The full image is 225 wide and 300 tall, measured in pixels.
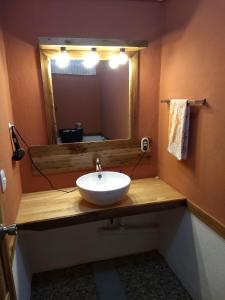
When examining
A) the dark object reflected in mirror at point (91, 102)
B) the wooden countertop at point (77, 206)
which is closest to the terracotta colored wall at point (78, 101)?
the dark object reflected in mirror at point (91, 102)

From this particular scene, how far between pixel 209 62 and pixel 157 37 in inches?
27.7

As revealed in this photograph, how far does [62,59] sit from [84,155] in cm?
82

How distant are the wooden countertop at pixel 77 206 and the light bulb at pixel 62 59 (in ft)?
3.53

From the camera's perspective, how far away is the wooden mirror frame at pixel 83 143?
5.66 feet

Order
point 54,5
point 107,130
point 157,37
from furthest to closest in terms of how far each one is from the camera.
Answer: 1. point 107,130
2. point 157,37
3. point 54,5

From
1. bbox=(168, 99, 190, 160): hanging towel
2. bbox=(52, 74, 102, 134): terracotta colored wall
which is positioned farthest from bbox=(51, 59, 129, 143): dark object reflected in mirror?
bbox=(168, 99, 190, 160): hanging towel

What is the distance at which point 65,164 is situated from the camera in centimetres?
193

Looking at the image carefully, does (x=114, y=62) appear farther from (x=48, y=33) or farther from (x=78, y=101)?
(x=48, y=33)

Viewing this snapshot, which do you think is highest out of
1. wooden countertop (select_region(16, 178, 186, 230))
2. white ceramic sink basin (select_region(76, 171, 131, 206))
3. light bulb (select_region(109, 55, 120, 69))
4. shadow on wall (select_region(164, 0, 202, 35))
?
shadow on wall (select_region(164, 0, 202, 35))

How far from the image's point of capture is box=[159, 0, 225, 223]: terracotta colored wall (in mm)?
1316

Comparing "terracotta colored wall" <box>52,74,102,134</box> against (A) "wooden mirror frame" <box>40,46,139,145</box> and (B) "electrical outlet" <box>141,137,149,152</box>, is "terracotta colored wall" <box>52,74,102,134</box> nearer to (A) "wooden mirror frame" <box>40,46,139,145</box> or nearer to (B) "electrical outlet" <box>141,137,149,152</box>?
(A) "wooden mirror frame" <box>40,46,139,145</box>

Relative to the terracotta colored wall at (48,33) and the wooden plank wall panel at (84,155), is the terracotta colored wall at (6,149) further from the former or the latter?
the wooden plank wall panel at (84,155)

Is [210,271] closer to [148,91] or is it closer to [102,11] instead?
[148,91]

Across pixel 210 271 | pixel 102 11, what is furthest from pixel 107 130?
pixel 210 271
